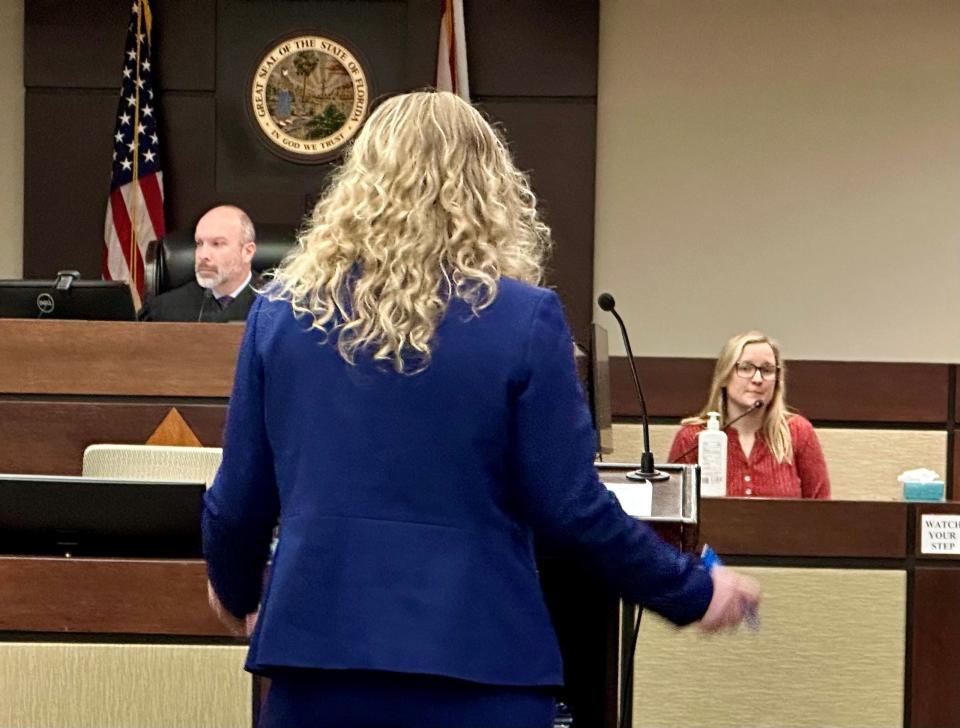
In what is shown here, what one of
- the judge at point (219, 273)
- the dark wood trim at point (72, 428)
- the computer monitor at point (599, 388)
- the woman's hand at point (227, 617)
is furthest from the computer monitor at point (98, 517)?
the judge at point (219, 273)

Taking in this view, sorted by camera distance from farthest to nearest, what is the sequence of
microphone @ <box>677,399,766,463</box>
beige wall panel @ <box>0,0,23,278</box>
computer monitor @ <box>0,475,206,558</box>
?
beige wall panel @ <box>0,0,23,278</box>
microphone @ <box>677,399,766,463</box>
computer monitor @ <box>0,475,206,558</box>

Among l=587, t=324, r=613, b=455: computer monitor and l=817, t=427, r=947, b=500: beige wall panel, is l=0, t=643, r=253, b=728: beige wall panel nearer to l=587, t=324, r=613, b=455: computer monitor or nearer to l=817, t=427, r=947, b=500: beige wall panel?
l=587, t=324, r=613, b=455: computer monitor

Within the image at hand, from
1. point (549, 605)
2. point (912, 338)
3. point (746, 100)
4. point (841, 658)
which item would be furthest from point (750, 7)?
point (549, 605)

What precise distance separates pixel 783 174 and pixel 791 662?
11.3 ft

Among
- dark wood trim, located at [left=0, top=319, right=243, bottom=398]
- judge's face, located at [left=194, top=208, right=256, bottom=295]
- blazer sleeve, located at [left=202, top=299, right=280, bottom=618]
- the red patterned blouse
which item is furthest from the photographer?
judge's face, located at [left=194, top=208, right=256, bottom=295]

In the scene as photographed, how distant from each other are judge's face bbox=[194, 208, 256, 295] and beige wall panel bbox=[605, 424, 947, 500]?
5.72ft

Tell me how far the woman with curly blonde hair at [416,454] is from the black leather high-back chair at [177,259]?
344 cm

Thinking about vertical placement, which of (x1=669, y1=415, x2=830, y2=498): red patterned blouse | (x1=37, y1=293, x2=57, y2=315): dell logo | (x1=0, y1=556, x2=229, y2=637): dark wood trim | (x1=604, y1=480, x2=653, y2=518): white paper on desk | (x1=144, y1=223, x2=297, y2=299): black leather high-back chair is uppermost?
(x1=144, y1=223, x2=297, y2=299): black leather high-back chair

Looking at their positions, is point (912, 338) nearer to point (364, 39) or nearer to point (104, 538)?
point (364, 39)

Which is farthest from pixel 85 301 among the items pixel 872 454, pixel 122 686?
pixel 872 454

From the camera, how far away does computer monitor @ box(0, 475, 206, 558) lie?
105 inches

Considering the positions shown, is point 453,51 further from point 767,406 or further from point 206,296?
point 767,406

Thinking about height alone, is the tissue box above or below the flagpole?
below

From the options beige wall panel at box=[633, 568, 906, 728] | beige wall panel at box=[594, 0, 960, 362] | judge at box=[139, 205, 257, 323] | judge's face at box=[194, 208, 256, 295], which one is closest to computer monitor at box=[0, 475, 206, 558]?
beige wall panel at box=[633, 568, 906, 728]
